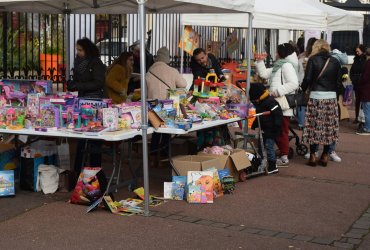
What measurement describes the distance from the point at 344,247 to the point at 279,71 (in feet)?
14.9

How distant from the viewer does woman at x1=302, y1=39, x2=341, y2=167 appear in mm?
9789

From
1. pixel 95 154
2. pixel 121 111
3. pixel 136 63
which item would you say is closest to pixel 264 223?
pixel 121 111

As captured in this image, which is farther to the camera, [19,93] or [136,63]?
[136,63]

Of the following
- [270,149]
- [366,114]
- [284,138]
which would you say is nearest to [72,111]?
[270,149]

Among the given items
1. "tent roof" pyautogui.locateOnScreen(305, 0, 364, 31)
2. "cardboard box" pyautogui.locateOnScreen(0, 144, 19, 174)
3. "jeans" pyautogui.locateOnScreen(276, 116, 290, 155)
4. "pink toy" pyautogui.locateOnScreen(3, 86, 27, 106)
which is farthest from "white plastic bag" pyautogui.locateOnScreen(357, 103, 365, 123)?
"pink toy" pyautogui.locateOnScreen(3, 86, 27, 106)

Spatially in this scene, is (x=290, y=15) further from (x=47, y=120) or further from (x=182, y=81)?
(x=47, y=120)

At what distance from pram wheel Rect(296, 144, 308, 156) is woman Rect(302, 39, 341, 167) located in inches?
45.2

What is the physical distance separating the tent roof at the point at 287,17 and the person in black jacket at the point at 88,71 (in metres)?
4.27

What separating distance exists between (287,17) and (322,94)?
3.30 m

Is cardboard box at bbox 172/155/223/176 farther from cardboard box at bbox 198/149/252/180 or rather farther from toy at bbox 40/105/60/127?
toy at bbox 40/105/60/127

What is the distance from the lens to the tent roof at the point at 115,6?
29.4ft

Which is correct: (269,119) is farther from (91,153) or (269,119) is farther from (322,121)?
(91,153)

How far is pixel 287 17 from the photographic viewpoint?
12.7m

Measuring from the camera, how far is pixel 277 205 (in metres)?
7.59
